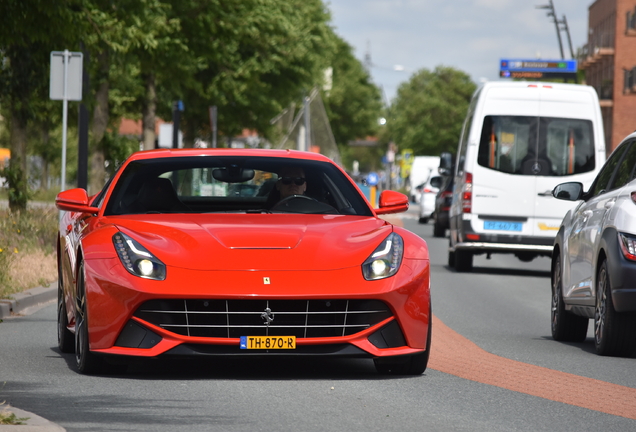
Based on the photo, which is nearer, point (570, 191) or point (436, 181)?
point (570, 191)

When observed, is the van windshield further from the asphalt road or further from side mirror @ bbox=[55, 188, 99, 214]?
side mirror @ bbox=[55, 188, 99, 214]

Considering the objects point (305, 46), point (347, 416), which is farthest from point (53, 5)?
point (305, 46)

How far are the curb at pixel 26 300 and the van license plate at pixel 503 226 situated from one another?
729 cm

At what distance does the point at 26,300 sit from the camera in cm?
1275

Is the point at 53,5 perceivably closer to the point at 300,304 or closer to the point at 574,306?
the point at 574,306

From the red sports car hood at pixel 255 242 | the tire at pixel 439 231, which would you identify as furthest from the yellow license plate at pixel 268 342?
the tire at pixel 439 231

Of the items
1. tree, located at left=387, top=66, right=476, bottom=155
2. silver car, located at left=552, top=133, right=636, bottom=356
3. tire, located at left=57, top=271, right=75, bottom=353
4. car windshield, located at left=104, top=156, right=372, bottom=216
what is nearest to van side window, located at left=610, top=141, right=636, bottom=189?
silver car, located at left=552, top=133, right=636, bottom=356

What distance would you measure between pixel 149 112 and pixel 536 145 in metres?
18.1

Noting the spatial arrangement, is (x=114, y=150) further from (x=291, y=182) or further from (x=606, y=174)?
(x=291, y=182)

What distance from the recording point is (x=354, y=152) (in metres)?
174

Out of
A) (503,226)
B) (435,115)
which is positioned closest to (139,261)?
(503,226)

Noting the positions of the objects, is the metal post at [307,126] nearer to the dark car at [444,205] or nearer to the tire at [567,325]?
the dark car at [444,205]

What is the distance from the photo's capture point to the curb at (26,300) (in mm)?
11977

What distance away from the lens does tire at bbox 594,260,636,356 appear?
30.2 ft
